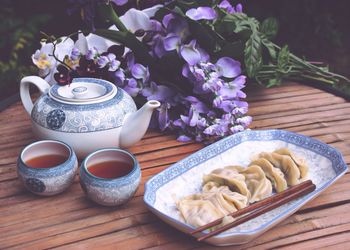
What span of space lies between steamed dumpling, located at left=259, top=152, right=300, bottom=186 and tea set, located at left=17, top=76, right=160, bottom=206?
290mm

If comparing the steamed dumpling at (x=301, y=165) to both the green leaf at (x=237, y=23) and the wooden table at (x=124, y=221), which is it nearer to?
the wooden table at (x=124, y=221)

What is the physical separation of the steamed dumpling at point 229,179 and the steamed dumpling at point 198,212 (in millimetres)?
94

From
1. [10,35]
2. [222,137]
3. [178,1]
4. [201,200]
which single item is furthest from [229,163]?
[10,35]

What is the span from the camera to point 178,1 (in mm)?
1288

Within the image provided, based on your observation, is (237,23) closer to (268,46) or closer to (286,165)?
(268,46)

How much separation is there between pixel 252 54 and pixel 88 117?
51cm

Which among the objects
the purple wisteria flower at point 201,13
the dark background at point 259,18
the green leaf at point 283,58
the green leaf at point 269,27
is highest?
the purple wisteria flower at point 201,13

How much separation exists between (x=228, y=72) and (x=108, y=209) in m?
0.50

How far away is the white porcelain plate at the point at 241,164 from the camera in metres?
0.88

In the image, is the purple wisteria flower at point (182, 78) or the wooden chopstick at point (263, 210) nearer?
the wooden chopstick at point (263, 210)

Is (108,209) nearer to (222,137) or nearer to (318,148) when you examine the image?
(222,137)

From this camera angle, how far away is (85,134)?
3.52ft

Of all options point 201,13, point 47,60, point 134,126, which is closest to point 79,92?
point 134,126

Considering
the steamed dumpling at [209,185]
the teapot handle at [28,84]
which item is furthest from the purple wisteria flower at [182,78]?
the steamed dumpling at [209,185]
